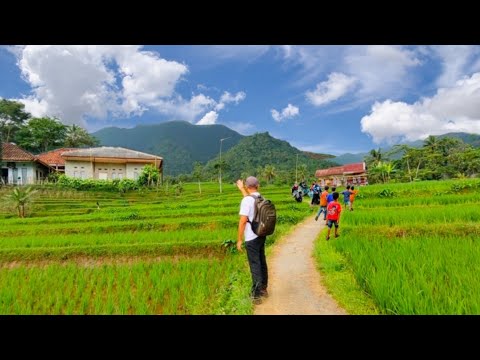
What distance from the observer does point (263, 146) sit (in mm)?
79188

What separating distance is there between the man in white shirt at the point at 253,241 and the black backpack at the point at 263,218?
5 cm

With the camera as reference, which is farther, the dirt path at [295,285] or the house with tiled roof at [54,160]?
the house with tiled roof at [54,160]

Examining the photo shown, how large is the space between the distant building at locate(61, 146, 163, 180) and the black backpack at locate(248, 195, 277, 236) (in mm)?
27987

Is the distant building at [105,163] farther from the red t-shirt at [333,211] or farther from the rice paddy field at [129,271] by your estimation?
the red t-shirt at [333,211]

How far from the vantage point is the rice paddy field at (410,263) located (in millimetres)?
2660

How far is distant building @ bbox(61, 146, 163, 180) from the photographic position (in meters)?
28.2

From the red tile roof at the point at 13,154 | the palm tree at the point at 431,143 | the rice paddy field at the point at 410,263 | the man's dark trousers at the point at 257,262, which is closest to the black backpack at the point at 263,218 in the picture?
the man's dark trousers at the point at 257,262

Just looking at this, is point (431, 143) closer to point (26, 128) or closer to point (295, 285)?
point (295, 285)

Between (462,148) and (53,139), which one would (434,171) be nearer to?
(462,148)

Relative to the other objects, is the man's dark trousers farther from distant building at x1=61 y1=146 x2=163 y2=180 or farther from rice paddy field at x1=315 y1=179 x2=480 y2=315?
distant building at x1=61 y1=146 x2=163 y2=180
